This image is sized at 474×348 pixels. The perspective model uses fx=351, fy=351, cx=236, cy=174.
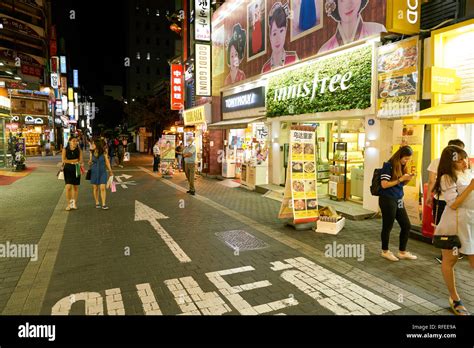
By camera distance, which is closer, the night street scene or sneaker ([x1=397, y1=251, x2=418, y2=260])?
the night street scene

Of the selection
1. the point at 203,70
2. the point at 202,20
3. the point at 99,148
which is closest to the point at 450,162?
the point at 99,148

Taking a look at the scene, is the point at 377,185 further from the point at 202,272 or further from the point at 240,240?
the point at 202,272

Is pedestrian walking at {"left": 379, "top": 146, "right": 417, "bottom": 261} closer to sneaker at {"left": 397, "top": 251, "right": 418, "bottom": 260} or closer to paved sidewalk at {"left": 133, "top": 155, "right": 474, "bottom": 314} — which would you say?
sneaker at {"left": 397, "top": 251, "right": 418, "bottom": 260}

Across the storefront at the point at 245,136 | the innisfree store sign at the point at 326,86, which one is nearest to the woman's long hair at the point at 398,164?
the innisfree store sign at the point at 326,86

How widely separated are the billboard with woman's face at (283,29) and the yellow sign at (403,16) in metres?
0.75

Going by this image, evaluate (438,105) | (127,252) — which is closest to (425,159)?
(438,105)

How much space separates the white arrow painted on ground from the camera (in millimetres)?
6219

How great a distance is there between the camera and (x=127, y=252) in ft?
20.6

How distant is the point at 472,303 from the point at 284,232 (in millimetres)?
3862

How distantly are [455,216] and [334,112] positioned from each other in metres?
7.15

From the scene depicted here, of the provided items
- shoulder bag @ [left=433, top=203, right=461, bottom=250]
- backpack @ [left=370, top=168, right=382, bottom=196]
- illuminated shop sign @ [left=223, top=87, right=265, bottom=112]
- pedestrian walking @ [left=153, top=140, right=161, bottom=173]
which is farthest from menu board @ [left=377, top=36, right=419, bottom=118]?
pedestrian walking @ [left=153, top=140, right=161, bottom=173]

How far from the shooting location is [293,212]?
25.8 feet

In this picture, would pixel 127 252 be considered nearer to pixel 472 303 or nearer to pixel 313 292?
pixel 313 292

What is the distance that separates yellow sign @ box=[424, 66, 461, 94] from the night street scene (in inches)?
1.4
